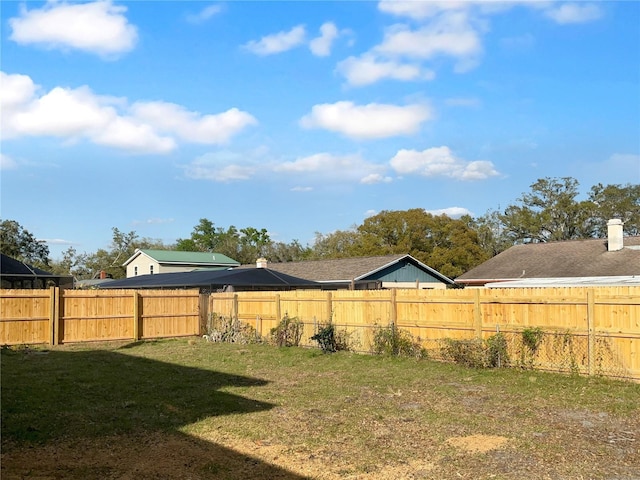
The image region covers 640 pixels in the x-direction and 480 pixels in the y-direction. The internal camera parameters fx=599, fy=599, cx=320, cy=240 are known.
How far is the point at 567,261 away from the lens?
Answer: 29.4 metres

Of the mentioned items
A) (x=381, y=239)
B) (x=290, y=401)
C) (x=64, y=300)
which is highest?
(x=381, y=239)

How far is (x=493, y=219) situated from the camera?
6144cm

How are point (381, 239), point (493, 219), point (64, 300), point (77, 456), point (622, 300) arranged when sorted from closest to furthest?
point (77, 456), point (622, 300), point (64, 300), point (381, 239), point (493, 219)

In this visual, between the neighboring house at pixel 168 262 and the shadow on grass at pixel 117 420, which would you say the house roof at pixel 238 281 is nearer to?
the shadow on grass at pixel 117 420

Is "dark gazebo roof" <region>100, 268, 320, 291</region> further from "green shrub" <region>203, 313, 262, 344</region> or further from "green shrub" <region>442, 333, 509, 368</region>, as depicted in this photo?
"green shrub" <region>442, 333, 509, 368</region>

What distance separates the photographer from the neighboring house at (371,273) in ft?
109

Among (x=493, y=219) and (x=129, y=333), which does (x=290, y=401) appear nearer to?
(x=129, y=333)

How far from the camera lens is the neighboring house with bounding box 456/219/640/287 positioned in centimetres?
2673

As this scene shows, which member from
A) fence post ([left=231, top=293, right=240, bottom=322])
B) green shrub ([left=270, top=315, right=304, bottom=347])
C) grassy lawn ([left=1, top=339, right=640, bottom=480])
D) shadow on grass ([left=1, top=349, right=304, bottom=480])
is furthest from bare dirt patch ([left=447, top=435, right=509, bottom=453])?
fence post ([left=231, top=293, right=240, bottom=322])

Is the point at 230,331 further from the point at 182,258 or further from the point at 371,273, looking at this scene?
the point at 182,258

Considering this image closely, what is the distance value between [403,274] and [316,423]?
28279 mm

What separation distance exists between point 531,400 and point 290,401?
12.3 feet

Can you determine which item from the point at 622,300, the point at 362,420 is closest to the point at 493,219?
the point at 622,300

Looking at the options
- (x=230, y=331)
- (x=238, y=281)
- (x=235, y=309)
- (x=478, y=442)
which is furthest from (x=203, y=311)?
(x=478, y=442)
